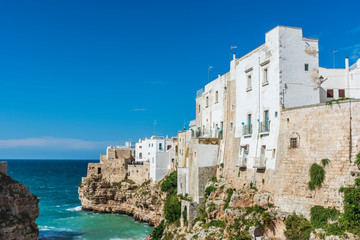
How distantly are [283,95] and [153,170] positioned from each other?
36229 millimetres

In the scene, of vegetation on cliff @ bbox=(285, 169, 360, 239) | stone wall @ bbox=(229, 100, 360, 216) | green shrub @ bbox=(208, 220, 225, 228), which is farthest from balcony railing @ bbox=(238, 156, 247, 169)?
vegetation on cliff @ bbox=(285, 169, 360, 239)

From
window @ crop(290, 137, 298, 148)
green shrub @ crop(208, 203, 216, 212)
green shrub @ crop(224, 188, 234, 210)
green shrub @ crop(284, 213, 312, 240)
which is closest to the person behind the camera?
green shrub @ crop(284, 213, 312, 240)

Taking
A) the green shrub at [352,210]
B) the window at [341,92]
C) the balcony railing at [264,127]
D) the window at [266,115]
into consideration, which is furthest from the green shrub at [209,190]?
the green shrub at [352,210]

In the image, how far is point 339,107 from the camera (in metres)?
19.5

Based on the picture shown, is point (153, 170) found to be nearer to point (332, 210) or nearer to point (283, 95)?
point (283, 95)

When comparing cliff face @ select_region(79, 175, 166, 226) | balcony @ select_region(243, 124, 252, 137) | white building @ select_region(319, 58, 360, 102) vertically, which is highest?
white building @ select_region(319, 58, 360, 102)

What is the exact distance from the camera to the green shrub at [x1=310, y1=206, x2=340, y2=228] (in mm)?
18516

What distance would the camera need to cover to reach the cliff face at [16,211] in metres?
28.1

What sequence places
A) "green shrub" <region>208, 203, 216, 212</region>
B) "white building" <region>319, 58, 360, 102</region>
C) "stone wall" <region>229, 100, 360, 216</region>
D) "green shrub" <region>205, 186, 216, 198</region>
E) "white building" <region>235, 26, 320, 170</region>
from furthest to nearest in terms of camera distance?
1. "green shrub" <region>205, 186, 216, 198</region>
2. "green shrub" <region>208, 203, 216, 212</region>
3. "white building" <region>319, 58, 360, 102</region>
4. "white building" <region>235, 26, 320, 170</region>
5. "stone wall" <region>229, 100, 360, 216</region>

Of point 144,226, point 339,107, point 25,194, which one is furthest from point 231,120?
point 144,226

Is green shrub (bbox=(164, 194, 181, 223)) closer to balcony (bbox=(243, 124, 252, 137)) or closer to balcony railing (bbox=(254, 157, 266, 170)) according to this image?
balcony (bbox=(243, 124, 252, 137))

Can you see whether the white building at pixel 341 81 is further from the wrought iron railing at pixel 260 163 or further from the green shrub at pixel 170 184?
the green shrub at pixel 170 184

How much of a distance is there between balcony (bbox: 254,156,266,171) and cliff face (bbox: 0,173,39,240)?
20.0 m

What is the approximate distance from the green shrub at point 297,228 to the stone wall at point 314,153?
1.63ft
